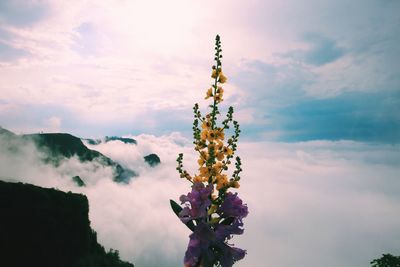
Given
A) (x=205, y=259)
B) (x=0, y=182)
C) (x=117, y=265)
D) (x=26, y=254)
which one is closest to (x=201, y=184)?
(x=205, y=259)

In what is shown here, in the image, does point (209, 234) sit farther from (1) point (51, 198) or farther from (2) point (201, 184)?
(1) point (51, 198)

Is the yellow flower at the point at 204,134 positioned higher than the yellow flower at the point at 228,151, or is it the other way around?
the yellow flower at the point at 204,134

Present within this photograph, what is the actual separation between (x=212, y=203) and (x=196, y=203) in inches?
10.2

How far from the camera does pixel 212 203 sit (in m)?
4.33

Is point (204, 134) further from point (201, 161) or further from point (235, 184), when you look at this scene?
point (235, 184)

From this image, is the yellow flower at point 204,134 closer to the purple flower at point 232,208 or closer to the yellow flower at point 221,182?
the yellow flower at point 221,182

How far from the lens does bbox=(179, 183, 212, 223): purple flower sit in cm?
415

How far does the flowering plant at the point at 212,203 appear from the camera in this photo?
13.1 ft

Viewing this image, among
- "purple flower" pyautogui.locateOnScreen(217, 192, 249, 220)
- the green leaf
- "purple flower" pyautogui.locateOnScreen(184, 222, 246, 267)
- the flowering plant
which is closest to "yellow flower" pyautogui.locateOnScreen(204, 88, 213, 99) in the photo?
the flowering plant

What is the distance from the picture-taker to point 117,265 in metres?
74.9

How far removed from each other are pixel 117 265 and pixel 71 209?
729 inches

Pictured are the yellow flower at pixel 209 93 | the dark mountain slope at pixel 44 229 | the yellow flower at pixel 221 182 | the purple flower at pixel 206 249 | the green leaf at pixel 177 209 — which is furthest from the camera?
the dark mountain slope at pixel 44 229

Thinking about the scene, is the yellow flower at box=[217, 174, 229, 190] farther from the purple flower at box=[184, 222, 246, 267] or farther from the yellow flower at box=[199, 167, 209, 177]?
the purple flower at box=[184, 222, 246, 267]

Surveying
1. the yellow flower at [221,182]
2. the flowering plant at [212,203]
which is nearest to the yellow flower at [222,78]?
the flowering plant at [212,203]
